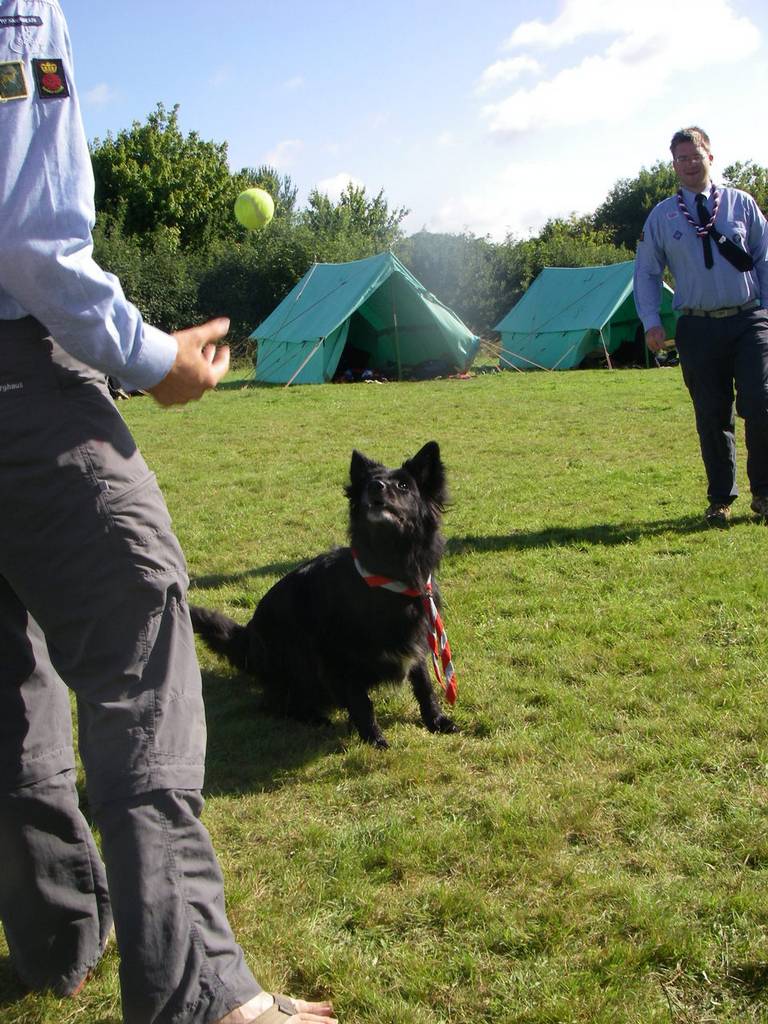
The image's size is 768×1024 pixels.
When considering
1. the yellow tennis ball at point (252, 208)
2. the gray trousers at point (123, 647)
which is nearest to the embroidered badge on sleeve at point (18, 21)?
the gray trousers at point (123, 647)

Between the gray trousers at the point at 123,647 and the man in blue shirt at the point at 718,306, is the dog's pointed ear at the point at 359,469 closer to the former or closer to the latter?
the gray trousers at the point at 123,647

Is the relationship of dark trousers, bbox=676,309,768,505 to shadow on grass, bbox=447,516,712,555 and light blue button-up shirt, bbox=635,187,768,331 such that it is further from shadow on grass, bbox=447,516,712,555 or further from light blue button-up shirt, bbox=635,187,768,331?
shadow on grass, bbox=447,516,712,555

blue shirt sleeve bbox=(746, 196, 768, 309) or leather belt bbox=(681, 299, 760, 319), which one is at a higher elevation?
blue shirt sleeve bbox=(746, 196, 768, 309)

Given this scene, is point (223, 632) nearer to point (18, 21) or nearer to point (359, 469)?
point (359, 469)

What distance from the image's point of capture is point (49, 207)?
58.8 inches

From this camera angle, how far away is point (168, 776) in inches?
66.9

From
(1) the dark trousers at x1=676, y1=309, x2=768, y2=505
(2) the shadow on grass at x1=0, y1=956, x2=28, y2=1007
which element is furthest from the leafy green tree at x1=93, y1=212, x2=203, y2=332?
(2) the shadow on grass at x1=0, y1=956, x2=28, y2=1007

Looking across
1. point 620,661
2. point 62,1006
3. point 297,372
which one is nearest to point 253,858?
point 62,1006

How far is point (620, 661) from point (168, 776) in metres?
2.67

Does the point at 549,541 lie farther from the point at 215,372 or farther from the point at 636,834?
the point at 215,372

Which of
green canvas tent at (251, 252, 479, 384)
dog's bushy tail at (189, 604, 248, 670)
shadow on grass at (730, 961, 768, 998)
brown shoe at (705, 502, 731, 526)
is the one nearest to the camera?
shadow on grass at (730, 961, 768, 998)

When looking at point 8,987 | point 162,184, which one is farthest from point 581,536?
point 162,184

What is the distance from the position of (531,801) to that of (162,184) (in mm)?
40304

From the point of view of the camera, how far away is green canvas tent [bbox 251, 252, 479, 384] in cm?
1912
